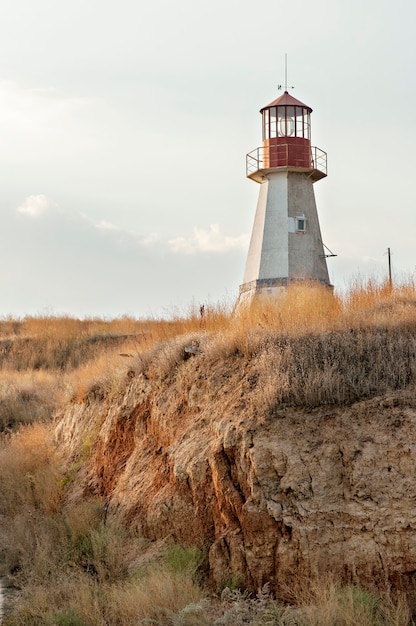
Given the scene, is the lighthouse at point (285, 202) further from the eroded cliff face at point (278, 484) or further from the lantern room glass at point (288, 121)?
the eroded cliff face at point (278, 484)

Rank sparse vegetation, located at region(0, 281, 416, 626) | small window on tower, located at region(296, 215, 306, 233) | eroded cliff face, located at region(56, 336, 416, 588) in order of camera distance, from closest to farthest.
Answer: sparse vegetation, located at region(0, 281, 416, 626), eroded cliff face, located at region(56, 336, 416, 588), small window on tower, located at region(296, 215, 306, 233)

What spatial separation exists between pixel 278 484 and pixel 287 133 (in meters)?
19.4

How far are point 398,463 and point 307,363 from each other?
6.24ft

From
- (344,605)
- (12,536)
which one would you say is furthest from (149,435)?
(344,605)

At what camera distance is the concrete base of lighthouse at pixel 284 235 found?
26062 mm

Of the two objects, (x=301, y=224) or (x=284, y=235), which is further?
(x=301, y=224)

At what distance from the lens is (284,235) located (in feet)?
86.3

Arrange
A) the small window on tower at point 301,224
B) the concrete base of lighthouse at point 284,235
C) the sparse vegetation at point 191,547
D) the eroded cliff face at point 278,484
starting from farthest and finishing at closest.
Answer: the small window on tower at point 301,224 → the concrete base of lighthouse at point 284,235 → the eroded cliff face at point 278,484 → the sparse vegetation at point 191,547

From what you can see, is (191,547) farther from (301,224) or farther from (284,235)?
(301,224)

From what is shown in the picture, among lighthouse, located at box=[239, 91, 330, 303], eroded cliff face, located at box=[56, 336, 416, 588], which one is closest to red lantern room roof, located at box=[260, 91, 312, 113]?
lighthouse, located at box=[239, 91, 330, 303]

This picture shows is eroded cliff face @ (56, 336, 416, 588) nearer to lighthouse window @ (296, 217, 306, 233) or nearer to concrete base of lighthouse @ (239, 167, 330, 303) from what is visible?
concrete base of lighthouse @ (239, 167, 330, 303)

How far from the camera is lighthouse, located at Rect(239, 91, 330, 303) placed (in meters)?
26.3

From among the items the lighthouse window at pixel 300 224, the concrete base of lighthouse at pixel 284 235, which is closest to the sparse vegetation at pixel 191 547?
the concrete base of lighthouse at pixel 284 235

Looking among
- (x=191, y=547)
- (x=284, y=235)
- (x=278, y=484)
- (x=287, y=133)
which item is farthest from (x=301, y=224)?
(x=278, y=484)
